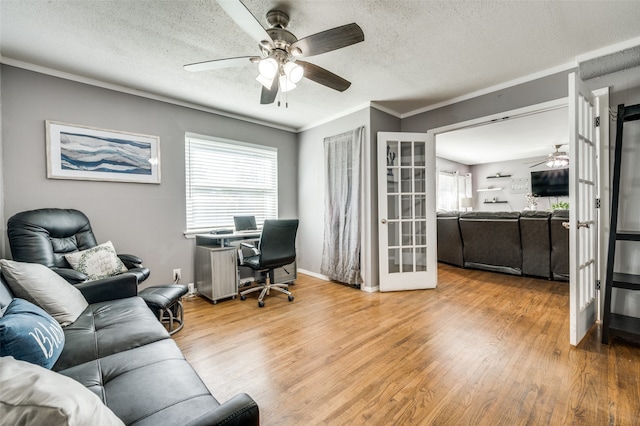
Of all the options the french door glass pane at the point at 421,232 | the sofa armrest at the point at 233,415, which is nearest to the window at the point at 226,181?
the french door glass pane at the point at 421,232

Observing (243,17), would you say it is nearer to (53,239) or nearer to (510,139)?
(53,239)

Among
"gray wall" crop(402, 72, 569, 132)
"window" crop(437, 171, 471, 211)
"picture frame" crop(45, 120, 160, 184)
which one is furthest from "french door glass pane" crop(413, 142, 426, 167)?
"window" crop(437, 171, 471, 211)

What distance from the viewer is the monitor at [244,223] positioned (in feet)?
12.3

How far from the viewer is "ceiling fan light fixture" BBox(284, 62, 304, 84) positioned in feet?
6.15

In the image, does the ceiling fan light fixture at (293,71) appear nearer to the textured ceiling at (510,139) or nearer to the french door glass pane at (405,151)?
the french door glass pane at (405,151)

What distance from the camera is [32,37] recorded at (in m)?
2.11

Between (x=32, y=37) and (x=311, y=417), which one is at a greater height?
(x=32, y=37)

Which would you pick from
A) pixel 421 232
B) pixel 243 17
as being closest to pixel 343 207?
pixel 421 232

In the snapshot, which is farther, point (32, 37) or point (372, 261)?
point (372, 261)

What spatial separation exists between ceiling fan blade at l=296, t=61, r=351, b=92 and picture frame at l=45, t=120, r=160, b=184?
221 cm

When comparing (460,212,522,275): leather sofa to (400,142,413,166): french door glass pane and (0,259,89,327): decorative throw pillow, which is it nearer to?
(400,142,413,166): french door glass pane

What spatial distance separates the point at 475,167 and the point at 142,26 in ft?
30.1

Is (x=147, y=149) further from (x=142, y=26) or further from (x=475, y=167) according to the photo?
(x=475, y=167)

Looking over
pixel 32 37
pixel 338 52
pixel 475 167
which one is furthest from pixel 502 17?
pixel 475 167
